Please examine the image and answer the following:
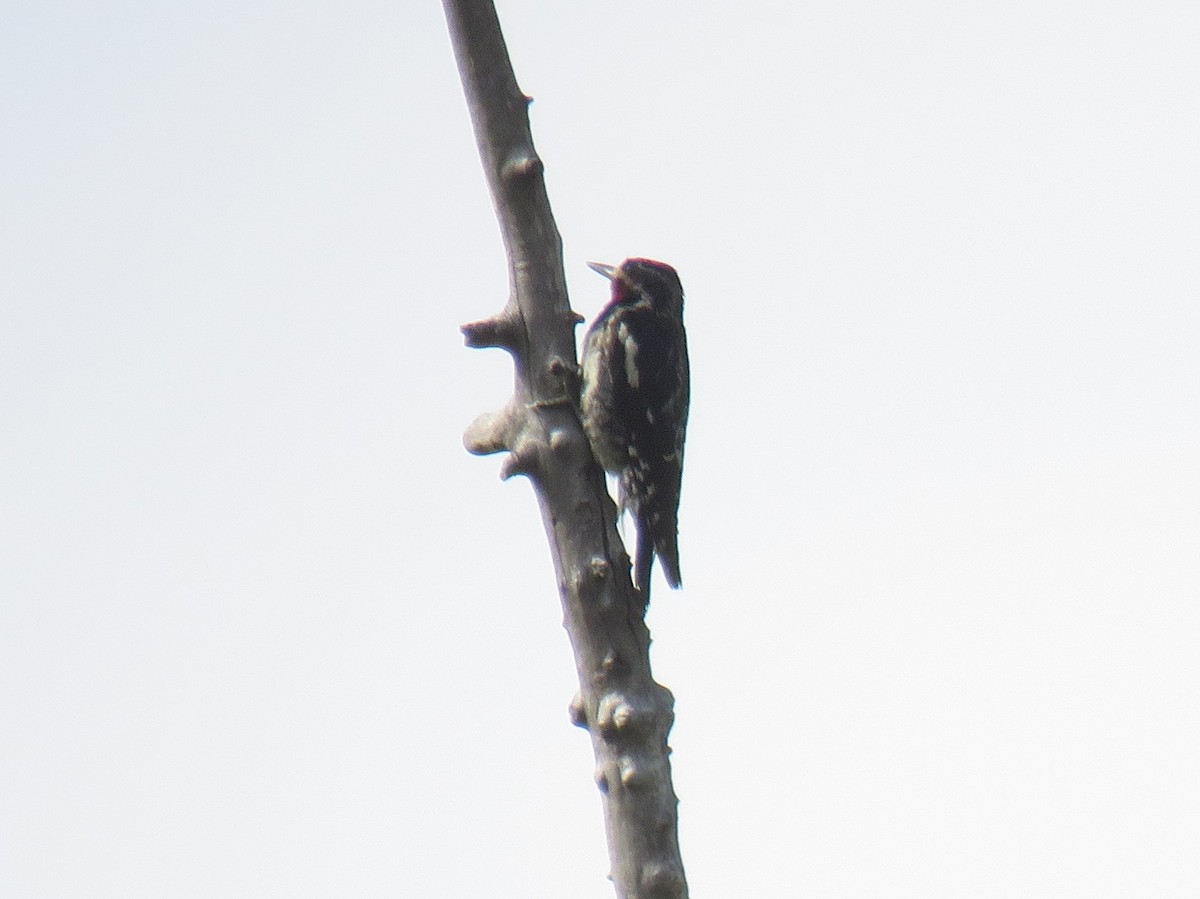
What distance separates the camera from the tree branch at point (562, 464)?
123 inches

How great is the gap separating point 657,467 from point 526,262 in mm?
1487

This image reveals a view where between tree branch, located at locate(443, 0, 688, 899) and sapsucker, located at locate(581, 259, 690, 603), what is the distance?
381 mm

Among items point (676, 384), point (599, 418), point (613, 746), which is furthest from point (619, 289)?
point (613, 746)

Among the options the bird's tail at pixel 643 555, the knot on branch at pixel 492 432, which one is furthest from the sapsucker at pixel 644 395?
the knot on branch at pixel 492 432

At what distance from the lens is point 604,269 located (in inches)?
230

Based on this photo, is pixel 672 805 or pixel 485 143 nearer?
pixel 672 805

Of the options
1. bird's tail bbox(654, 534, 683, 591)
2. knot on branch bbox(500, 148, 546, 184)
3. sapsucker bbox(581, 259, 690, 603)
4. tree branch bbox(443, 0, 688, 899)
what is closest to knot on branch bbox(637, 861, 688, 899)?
tree branch bbox(443, 0, 688, 899)

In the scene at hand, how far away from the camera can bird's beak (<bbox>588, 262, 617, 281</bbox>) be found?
577cm

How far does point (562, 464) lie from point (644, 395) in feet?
4.60

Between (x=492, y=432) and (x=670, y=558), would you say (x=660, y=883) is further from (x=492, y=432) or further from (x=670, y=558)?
(x=670, y=558)

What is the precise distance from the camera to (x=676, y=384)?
5.30m

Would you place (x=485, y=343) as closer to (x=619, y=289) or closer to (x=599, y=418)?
(x=599, y=418)

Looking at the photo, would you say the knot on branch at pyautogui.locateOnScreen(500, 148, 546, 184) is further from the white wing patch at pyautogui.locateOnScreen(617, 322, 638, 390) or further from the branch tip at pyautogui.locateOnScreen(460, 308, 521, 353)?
the white wing patch at pyautogui.locateOnScreen(617, 322, 638, 390)

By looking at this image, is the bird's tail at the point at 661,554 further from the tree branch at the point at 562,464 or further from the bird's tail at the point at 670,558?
the tree branch at the point at 562,464
